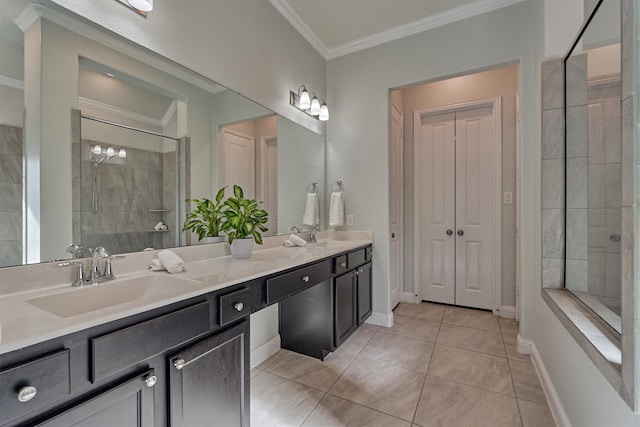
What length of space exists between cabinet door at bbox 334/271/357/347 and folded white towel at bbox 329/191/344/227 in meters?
0.64

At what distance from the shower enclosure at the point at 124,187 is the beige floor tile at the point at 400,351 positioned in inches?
65.2

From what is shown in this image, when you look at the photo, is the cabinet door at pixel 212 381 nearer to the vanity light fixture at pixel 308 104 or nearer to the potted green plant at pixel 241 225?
the potted green plant at pixel 241 225

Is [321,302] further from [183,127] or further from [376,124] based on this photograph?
[376,124]

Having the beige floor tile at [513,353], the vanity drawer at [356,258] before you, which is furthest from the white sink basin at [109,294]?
the beige floor tile at [513,353]

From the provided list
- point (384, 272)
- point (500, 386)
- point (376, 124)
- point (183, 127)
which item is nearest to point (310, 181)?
point (376, 124)

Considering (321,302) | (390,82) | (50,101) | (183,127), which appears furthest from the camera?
(390,82)

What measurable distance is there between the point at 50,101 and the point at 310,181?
75.1 inches

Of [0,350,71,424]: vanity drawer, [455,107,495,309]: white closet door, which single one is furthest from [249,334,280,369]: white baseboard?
[455,107,495,309]: white closet door

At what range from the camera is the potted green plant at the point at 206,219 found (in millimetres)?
1600

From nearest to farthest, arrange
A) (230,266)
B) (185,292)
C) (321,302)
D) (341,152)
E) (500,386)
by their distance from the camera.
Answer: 1. (185,292)
2. (230,266)
3. (500,386)
4. (321,302)
5. (341,152)

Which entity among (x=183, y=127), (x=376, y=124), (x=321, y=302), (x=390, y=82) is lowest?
(x=321, y=302)

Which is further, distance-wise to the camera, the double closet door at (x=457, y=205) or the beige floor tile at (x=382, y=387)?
the double closet door at (x=457, y=205)

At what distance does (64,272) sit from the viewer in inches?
43.2

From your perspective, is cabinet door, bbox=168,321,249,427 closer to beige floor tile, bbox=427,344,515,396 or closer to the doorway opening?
beige floor tile, bbox=427,344,515,396
